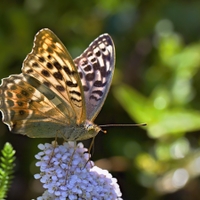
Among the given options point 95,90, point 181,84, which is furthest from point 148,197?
point 95,90

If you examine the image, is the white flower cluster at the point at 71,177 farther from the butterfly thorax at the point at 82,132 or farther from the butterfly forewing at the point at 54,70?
the butterfly forewing at the point at 54,70

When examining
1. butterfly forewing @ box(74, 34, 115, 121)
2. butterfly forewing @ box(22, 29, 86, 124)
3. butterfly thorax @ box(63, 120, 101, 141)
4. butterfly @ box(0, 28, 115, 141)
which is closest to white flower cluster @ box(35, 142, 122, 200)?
butterfly thorax @ box(63, 120, 101, 141)

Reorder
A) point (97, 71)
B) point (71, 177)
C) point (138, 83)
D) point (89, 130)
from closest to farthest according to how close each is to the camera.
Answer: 1. point (71, 177)
2. point (89, 130)
3. point (97, 71)
4. point (138, 83)

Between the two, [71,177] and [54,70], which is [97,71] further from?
[71,177]

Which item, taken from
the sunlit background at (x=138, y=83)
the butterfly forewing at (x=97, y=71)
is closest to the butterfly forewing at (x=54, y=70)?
the butterfly forewing at (x=97, y=71)

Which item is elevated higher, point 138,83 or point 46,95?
point 138,83

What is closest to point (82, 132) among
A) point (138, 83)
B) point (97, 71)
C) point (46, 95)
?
point (46, 95)

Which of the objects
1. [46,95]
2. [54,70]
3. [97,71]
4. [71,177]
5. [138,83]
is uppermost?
[138,83]

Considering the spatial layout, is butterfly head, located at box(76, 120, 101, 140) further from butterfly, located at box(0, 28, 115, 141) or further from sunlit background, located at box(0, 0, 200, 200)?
sunlit background, located at box(0, 0, 200, 200)
